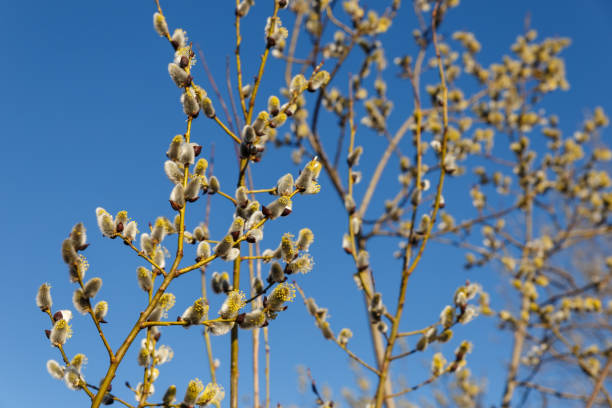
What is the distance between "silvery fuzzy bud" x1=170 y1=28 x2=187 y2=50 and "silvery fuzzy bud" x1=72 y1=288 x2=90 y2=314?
0.78 m

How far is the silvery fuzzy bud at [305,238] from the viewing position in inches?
52.9

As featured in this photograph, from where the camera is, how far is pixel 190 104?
127cm

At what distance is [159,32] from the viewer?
148cm

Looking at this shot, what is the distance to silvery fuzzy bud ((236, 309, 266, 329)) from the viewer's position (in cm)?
118

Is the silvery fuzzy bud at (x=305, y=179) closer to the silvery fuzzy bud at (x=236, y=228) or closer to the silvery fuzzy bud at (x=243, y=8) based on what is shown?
the silvery fuzzy bud at (x=236, y=228)

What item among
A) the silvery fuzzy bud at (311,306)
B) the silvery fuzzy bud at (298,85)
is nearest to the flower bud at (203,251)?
the silvery fuzzy bud at (298,85)

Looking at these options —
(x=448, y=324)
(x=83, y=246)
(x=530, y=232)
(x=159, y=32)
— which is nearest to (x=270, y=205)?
(x=83, y=246)

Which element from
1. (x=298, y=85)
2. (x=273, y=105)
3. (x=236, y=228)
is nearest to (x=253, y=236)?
(x=236, y=228)

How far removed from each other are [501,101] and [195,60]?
5.20 m

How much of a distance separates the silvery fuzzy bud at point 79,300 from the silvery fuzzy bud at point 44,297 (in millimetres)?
62

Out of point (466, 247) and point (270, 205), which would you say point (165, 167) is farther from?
point (466, 247)

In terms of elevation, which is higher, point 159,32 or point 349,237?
point 159,32

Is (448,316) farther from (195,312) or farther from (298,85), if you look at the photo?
(195,312)

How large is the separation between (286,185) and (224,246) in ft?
0.79
